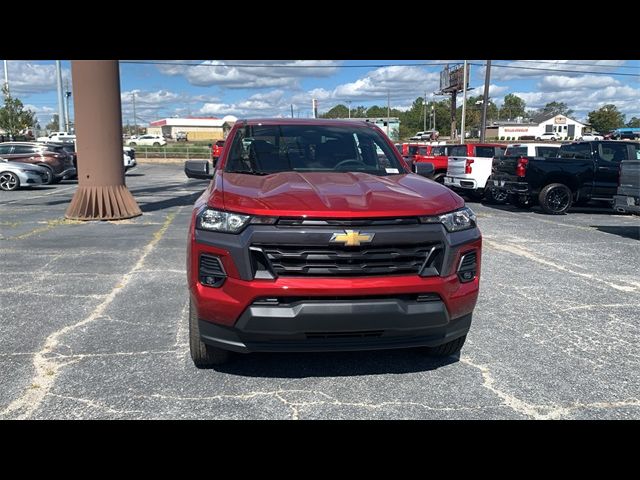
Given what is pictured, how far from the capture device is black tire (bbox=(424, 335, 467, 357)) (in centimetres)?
383

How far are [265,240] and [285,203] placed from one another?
11.0 inches

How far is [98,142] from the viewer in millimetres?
10961

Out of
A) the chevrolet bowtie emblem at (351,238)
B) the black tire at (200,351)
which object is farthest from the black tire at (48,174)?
the chevrolet bowtie emblem at (351,238)

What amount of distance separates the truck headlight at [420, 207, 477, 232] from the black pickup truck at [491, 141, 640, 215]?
1060 centimetres

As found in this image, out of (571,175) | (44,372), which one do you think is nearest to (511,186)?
(571,175)

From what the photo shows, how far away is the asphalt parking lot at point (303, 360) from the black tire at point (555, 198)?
232 inches

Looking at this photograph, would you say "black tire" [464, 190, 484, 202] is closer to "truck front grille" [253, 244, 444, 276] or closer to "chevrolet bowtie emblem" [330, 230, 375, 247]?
"truck front grille" [253, 244, 444, 276]

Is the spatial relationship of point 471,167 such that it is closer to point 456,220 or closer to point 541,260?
point 541,260

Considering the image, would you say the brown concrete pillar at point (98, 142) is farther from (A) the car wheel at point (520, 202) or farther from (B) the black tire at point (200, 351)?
(A) the car wheel at point (520, 202)

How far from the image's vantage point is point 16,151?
66.4ft

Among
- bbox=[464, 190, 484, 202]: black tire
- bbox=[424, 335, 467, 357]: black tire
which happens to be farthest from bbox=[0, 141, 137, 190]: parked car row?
bbox=[424, 335, 467, 357]: black tire

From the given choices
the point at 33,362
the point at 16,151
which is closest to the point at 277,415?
the point at 33,362

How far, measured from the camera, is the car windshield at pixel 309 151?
453 centimetres

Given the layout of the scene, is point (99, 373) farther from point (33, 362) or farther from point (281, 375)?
point (281, 375)
